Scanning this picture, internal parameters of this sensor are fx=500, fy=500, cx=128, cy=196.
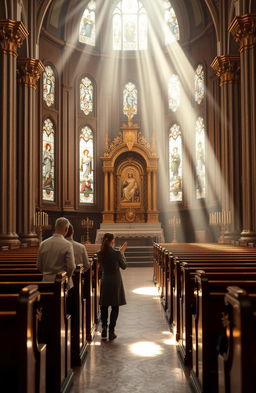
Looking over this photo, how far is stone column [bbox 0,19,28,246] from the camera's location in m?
13.3

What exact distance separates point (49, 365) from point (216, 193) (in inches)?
686

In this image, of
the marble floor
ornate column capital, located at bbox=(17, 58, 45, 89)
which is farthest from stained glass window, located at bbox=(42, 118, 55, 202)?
the marble floor

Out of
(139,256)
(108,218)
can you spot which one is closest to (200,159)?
(108,218)

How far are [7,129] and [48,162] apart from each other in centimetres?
960

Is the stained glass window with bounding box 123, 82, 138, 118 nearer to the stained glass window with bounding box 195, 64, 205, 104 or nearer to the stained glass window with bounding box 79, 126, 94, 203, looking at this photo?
the stained glass window with bounding box 79, 126, 94, 203

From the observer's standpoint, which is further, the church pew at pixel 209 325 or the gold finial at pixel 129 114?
the gold finial at pixel 129 114

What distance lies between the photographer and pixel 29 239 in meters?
16.9

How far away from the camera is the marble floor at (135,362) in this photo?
4.96m

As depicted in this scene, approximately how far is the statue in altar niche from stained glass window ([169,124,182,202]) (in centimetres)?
170

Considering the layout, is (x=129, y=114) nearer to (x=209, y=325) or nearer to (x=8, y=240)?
(x=8, y=240)

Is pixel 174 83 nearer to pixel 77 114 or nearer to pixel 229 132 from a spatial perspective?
pixel 77 114

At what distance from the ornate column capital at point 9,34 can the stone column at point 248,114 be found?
6053mm

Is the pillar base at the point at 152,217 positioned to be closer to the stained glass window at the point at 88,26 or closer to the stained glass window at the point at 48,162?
the stained glass window at the point at 48,162

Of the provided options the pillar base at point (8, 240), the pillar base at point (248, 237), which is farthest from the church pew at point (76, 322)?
the pillar base at point (248, 237)
